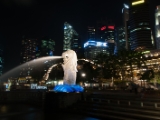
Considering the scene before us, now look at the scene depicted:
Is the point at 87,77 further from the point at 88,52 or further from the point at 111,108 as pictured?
the point at 88,52

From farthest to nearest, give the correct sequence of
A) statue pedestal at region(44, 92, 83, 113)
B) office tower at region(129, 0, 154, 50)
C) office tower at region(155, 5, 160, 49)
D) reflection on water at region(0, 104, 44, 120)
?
1. office tower at region(155, 5, 160, 49)
2. office tower at region(129, 0, 154, 50)
3. statue pedestal at region(44, 92, 83, 113)
4. reflection on water at region(0, 104, 44, 120)

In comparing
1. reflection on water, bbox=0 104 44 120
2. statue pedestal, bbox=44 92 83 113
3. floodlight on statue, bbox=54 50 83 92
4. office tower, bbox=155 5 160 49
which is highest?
office tower, bbox=155 5 160 49

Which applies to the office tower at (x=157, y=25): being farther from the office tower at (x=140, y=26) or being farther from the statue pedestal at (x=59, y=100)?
the statue pedestal at (x=59, y=100)

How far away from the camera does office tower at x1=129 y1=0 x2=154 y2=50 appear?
552 ft

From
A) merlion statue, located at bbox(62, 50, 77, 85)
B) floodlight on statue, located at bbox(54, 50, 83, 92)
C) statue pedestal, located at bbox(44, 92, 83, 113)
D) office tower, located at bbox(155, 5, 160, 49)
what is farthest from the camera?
office tower, located at bbox(155, 5, 160, 49)

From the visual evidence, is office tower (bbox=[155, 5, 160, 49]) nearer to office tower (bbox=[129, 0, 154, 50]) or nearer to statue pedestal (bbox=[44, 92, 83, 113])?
office tower (bbox=[129, 0, 154, 50])

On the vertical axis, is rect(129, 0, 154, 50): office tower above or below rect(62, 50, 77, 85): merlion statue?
above

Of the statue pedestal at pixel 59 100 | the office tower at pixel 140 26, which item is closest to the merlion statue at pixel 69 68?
the statue pedestal at pixel 59 100

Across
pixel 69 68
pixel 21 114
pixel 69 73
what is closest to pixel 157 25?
pixel 69 68

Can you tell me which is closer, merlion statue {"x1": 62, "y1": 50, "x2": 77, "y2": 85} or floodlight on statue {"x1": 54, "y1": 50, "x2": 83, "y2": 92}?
floodlight on statue {"x1": 54, "y1": 50, "x2": 83, "y2": 92}

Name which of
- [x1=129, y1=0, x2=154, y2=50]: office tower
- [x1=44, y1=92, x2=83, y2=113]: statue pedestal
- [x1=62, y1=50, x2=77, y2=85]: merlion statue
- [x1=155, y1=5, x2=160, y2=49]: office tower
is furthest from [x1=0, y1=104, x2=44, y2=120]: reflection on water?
[x1=155, y1=5, x2=160, y2=49]: office tower

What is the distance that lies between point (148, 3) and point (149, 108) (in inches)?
7733

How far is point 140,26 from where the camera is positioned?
17412 cm

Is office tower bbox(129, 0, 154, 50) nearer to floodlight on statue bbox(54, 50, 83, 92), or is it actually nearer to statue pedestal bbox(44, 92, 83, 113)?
floodlight on statue bbox(54, 50, 83, 92)
